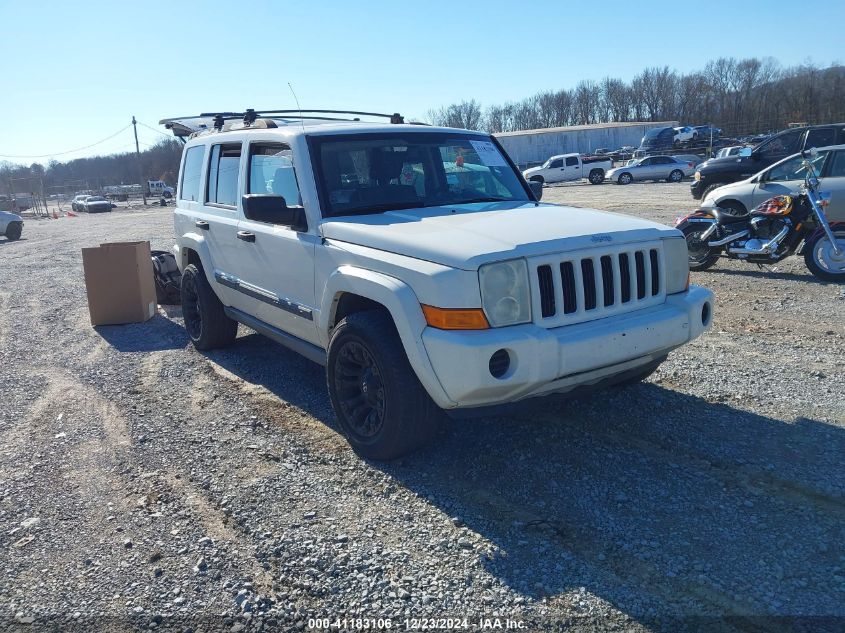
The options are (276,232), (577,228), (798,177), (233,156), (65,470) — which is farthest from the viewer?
(798,177)

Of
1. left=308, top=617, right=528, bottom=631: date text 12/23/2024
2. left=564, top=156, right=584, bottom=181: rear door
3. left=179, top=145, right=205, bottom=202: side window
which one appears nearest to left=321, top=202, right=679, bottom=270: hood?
left=308, top=617, right=528, bottom=631: date text 12/23/2024

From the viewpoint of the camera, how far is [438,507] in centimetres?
363

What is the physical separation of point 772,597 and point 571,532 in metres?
0.88

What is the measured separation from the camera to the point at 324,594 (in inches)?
116

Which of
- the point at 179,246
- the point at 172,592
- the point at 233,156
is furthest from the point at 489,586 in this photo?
the point at 179,246

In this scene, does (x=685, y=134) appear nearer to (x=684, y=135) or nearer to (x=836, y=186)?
(x=684, y=135)

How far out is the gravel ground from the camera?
2873 mm

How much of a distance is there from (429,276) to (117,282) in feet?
19.6

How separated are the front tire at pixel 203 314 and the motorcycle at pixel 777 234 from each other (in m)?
5.34

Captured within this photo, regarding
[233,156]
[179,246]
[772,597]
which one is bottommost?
[772,597]

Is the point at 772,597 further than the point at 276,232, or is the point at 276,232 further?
the point at 276,232

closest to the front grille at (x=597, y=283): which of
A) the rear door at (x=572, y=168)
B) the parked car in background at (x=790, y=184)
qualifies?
the parked car in background at (x=790, y=184)

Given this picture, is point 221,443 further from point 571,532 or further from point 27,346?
point 27,346

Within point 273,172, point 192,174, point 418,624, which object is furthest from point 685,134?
point 418,624
